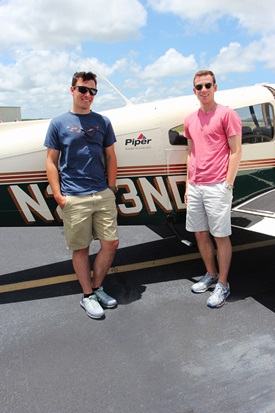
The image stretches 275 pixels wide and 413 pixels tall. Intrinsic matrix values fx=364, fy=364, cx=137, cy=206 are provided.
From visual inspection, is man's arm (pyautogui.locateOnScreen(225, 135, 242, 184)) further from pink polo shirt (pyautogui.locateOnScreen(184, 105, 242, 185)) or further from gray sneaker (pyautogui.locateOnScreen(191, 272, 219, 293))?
gray sneaker (pyautogui.locateOnScreen(191, 272, 219, 293))

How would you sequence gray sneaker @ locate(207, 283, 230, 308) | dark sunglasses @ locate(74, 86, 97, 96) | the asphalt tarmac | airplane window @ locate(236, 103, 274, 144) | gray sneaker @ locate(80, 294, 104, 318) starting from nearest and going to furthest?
the asphalt tarmac
dark sunglasses @ locate(74, 86, 97, 96)
gray sneaker @ locate(80, 294, 104, 318)
gray sneaker @ locate(207, 283, 230, 308)
airplane window @ locate(236, 103, 274, 144)

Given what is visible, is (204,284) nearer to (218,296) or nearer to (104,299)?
(218,296)

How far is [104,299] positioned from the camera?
346cm

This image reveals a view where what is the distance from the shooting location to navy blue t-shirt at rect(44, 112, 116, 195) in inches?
120

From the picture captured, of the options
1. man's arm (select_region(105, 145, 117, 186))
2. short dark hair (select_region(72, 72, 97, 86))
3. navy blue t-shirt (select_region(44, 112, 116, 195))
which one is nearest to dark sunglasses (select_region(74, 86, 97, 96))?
short dark hair (select_region(72, 72, 97, 86))

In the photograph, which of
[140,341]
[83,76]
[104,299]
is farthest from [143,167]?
[140,341]

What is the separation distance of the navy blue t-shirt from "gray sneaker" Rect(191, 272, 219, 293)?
1407 mm

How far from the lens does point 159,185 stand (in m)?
3.68

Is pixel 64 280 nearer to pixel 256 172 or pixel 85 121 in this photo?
pixel 85 121

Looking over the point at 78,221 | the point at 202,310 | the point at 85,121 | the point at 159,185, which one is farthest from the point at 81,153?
the point at 202,310

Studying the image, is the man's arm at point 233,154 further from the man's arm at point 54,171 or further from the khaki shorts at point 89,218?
the man's arm at point 54,171

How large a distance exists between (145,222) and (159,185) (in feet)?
1.39

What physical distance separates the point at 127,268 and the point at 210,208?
152 centimetres

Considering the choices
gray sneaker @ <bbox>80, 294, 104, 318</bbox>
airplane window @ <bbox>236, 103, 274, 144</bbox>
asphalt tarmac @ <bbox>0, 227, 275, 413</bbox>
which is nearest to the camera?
asphalt tarmac @ <bbox>0, 227, 275, 413</bbox>
